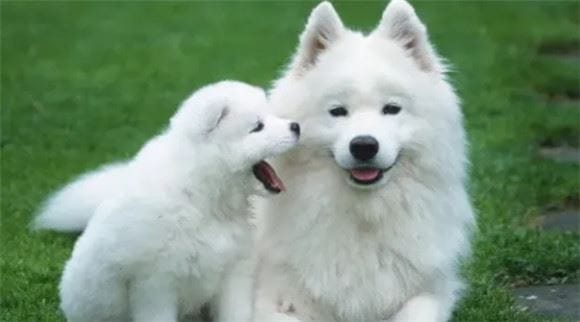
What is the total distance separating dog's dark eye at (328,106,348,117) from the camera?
5473 mm

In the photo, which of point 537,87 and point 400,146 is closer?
point 400,146

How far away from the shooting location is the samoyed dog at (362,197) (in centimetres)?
550

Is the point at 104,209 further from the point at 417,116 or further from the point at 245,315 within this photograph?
the point at 417,116

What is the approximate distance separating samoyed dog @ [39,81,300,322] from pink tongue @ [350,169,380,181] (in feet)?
1.02

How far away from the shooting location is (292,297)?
5684 mm

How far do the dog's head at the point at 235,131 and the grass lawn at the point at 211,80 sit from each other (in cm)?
153

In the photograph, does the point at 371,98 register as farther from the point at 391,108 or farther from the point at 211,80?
the point at 211,80

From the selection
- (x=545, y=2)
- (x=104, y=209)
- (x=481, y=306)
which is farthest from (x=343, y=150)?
(x=545, y=2)

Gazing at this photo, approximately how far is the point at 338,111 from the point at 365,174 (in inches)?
10.4

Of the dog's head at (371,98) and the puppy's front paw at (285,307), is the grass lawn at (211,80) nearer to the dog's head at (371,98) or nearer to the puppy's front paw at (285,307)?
the puppy's front paw at (285,307)

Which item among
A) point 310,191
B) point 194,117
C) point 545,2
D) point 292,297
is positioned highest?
point 194,117

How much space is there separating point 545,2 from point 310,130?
11.8 m

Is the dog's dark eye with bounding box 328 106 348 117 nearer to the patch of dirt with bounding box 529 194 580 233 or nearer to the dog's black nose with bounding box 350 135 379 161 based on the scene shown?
the dog's black nose with bounding box 350 135 379 161

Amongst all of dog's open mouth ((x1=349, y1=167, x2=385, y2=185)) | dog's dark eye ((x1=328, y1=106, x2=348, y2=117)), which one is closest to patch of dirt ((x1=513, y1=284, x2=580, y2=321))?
dog's open mouth ((x1=349, y1=167, x2=385, y2=185))
